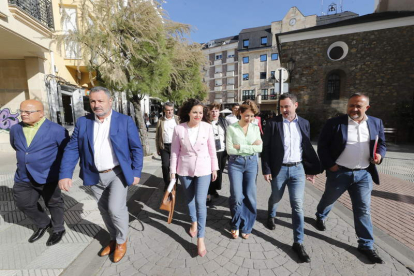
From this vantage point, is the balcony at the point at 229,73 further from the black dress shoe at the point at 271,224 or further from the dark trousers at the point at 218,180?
the black dress shoe at the point at 271,224

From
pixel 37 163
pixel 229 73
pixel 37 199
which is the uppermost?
pixel 229 73

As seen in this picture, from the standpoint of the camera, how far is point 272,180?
284cm

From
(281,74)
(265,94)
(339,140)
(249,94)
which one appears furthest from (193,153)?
(249,94)

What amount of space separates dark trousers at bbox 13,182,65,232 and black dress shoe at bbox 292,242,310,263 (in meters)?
3.15

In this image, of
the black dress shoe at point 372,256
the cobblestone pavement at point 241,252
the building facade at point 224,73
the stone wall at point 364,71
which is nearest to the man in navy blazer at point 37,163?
the cobblestone pavement at point 241,252

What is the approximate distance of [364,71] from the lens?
1300cm

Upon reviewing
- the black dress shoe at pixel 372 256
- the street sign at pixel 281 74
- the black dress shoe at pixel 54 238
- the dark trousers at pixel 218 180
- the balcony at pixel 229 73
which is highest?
the balcony at pixel 229 73

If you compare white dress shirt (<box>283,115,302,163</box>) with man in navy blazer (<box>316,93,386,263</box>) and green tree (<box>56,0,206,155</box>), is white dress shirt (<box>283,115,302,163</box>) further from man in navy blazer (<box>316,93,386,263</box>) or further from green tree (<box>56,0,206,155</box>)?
green tree (<box>56,0,206,155</box>)

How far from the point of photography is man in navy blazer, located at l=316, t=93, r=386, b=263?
2.48 metres

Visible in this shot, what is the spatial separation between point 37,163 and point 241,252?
9.31 feet

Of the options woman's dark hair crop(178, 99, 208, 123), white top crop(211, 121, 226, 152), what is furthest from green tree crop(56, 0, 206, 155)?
woman's dark hair crop(178, 99, 208, 123)

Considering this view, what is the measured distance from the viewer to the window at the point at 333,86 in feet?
46.0

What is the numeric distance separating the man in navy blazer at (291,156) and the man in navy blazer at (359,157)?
0.98 ft

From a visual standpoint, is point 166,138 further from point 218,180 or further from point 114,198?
point 114,198
